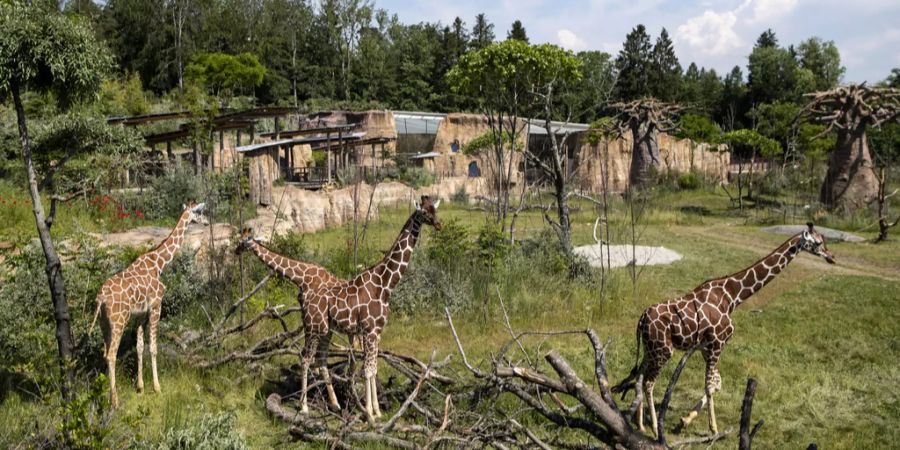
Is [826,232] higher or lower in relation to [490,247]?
lower

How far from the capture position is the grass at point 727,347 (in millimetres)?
5445

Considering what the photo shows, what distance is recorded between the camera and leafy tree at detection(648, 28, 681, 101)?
1828 inches

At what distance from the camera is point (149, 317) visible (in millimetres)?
5781

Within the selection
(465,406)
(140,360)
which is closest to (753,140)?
(465,406)

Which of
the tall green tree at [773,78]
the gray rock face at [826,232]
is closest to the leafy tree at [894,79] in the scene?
the tall green tree at [773,78]

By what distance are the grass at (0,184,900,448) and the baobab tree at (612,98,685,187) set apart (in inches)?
524

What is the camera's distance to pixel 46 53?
487cm

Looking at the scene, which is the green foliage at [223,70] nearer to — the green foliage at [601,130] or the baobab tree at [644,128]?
the green foliage at [601,130]

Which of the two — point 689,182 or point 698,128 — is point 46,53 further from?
point 698,128

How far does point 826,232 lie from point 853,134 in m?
5.76

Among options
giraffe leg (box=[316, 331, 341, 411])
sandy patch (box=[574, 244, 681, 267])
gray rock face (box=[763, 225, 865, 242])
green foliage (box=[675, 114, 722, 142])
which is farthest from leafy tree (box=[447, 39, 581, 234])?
green foliage (box=[675, 114, 722, 142])

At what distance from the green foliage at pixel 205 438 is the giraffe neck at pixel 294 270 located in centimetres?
124

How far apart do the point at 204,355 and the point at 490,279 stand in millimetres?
4265

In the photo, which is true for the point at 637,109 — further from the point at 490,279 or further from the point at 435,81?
the point at 435,81
